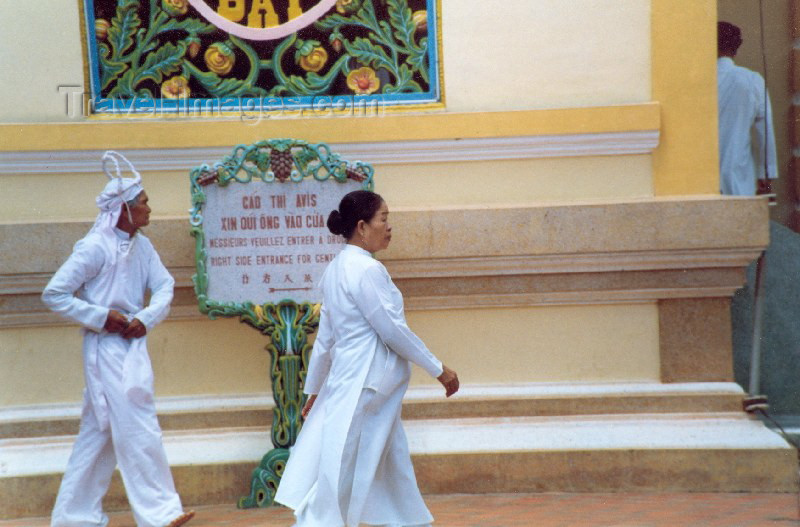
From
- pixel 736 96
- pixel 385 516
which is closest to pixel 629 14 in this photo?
pixel 736 96

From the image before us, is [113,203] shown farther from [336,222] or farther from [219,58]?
[219,58]

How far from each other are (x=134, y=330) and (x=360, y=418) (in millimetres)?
1489

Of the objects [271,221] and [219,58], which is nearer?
[271,221]

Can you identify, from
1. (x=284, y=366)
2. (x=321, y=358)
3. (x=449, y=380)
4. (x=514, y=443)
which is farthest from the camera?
(x=514, y=443)

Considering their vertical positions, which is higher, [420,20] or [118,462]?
[420,20]

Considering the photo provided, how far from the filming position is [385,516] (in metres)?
5.96

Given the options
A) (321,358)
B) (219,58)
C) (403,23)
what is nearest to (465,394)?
(321,358)

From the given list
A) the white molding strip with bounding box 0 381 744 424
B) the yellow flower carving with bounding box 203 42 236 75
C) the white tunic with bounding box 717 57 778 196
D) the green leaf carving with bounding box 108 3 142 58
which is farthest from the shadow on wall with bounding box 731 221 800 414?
the green leaf carving with bounding box 108 3 142 58

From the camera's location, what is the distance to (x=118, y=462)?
6.70m

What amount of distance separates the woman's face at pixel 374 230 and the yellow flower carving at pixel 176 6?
2.58 m

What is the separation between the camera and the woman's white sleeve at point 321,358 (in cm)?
611

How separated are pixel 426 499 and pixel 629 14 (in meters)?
3.06

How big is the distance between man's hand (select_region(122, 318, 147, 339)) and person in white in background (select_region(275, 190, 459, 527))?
1174mm

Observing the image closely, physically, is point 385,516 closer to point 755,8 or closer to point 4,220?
point 4,220
